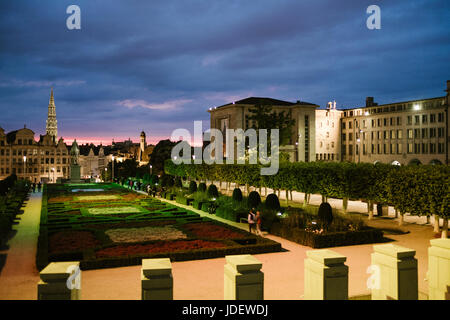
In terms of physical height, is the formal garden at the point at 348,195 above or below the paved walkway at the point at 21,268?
above

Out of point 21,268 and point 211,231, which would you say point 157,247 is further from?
point 21,268

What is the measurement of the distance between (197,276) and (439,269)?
7015 mm

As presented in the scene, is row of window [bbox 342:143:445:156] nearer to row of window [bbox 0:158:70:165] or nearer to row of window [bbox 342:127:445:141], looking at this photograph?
row of window [bbox 342:127:445:141]

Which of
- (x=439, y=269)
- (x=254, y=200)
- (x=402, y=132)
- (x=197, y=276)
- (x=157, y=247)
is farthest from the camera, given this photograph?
(x=402, y=132)

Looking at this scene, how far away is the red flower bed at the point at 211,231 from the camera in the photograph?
18.9 meters

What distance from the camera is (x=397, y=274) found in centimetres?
784

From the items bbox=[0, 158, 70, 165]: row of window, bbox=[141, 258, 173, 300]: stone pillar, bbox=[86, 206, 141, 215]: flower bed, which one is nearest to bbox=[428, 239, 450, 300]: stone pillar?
bbox=[141, 258, 173, 300]: stone pillar

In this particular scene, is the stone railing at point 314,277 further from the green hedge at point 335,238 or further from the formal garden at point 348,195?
the formal garden at point 348,195

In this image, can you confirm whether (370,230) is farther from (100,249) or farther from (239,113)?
(239,113)

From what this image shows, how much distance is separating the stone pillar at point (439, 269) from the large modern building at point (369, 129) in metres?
61.2

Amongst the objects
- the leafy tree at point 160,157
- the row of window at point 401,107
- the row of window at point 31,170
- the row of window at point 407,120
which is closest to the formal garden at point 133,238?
the leafy tree at point 160,157

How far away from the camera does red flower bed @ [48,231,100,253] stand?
16.1 metres

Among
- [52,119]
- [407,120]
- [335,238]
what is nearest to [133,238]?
[335,238]
